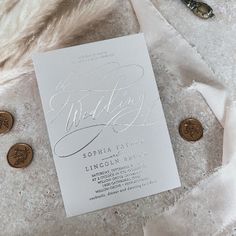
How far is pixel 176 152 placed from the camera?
70 centimetres

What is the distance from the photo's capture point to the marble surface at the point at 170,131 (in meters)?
0.66

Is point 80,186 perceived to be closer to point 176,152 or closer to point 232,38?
point 176,152

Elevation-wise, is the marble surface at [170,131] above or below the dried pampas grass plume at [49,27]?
below

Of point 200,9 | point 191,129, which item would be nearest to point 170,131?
point 191,129

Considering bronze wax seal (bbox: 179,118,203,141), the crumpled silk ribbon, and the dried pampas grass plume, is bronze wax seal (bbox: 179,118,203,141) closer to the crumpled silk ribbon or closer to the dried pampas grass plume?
the crumpled silk ribbon

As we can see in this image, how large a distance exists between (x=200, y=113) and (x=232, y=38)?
0.51ft

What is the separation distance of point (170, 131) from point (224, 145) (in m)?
0.10

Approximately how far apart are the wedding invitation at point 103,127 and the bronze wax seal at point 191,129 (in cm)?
3

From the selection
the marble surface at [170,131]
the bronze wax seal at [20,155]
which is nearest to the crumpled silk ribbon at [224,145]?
the marble surface at [170,131]

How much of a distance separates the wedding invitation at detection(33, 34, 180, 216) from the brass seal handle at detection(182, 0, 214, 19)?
0.15 metres

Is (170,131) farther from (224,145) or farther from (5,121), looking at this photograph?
(5,121)

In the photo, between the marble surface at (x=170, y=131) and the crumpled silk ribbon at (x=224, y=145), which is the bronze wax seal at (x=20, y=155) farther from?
the crumpled silk ribbon at (x=224, y=145)

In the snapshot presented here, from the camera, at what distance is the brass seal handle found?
0.75 meters

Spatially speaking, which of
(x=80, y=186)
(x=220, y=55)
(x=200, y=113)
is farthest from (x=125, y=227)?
(x=220, y=55)
